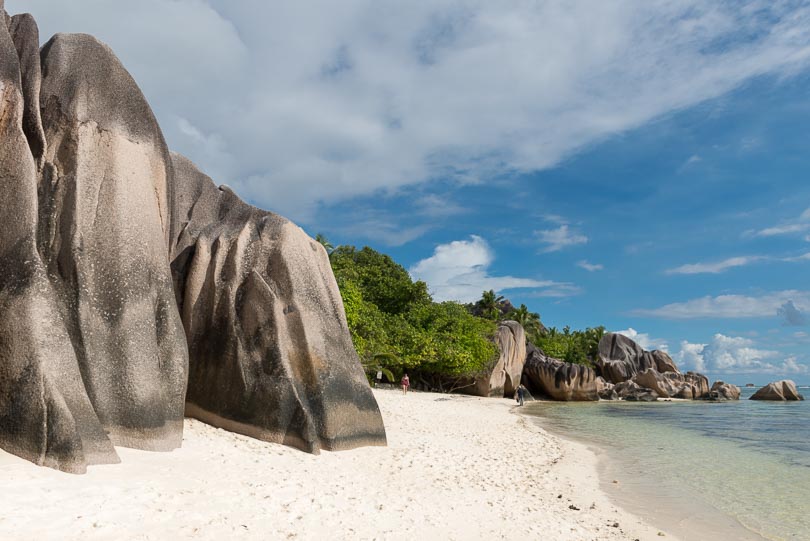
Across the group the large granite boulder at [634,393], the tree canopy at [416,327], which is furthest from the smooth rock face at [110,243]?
the large granite boulder at [634,393]

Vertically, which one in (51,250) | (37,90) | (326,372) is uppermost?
(37,90)

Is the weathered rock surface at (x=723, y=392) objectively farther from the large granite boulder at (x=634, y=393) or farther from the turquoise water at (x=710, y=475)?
the turquoise water at (x=710, y=475)

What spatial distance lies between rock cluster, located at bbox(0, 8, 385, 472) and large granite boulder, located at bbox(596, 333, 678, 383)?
2122 inches

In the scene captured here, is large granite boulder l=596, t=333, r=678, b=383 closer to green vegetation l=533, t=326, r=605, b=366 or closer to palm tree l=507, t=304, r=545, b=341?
green vegetation l=533, t=326, r=605, b=366

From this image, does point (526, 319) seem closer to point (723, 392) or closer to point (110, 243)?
point (723, 392)

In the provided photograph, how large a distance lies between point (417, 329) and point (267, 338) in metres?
25.8

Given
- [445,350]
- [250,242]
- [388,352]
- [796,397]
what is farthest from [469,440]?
[796,397]

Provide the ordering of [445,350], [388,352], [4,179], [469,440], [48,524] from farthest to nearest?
1. [445,350]
2. [388,352]
3. [469,440]
4. [4,179]
5. [48,524]

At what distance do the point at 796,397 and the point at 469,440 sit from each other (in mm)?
59133

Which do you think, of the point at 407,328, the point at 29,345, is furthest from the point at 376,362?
the point at 29,345

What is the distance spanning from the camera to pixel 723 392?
56844mm

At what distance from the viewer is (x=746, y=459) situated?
601 inches

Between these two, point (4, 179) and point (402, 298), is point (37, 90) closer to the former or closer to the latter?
point (4, 179)

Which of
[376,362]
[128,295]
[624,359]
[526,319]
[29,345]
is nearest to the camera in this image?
[29,345]
